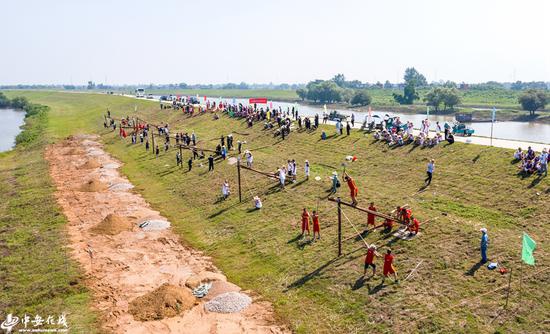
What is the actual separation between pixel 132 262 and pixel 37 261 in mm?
5558

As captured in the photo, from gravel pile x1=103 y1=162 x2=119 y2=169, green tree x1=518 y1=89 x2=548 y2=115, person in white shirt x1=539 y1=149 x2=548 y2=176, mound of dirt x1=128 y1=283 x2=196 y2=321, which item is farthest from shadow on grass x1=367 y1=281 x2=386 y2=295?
green tree x1=518 y1=89 x2=548 y2=115

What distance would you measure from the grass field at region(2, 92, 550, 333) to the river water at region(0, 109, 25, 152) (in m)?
50.1

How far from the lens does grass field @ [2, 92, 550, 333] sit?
1838 centimetres

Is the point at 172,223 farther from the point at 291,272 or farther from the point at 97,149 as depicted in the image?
the point at 97,149

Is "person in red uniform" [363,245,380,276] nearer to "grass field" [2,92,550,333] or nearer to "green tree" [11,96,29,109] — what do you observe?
"grass field" [2,92,550,333]

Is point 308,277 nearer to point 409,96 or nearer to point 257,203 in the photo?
point 257,203

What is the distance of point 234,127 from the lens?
6506 cm

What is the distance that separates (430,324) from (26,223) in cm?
2942

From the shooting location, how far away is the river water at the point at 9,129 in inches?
3275

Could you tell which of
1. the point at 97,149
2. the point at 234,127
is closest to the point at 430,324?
the point at 234,127

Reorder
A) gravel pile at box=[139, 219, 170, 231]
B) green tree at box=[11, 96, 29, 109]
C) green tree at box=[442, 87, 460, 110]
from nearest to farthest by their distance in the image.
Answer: gravel pile at box=[139, 219, 170, 231] → green tree at box=[442, 87, 460, 110] → green tree at box=[11, 96, 29, 109]

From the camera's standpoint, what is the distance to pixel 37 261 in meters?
26.1
